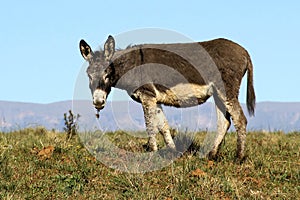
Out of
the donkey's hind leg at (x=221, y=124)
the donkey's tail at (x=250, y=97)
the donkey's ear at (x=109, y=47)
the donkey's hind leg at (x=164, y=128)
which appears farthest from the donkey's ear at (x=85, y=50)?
the donkey's tail at (x=250, y=97)

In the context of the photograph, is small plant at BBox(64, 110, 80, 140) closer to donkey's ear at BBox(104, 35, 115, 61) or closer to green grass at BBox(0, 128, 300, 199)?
green grass at BBox(0, 128, 300, 199)

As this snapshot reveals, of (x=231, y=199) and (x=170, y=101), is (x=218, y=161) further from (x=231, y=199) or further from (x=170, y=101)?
(x=231, y=199)

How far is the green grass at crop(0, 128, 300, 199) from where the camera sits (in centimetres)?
750

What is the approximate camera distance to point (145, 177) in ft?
27.6

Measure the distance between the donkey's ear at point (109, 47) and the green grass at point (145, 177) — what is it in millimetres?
1978

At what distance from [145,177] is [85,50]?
3.64m

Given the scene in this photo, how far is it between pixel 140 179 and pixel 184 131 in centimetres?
379

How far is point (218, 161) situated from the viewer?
9766mm

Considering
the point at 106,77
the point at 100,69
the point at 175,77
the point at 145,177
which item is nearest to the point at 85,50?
the point at 100,69

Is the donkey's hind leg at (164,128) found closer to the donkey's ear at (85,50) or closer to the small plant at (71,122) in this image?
the donkey's ear at (85,50)

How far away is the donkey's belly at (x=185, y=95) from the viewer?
34.6ft

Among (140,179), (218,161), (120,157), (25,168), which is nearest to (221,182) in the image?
(140,179)

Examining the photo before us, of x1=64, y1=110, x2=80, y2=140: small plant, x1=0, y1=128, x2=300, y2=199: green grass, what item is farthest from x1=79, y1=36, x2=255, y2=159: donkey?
x1=64, y1=110, x2=80, y2=140: small plant

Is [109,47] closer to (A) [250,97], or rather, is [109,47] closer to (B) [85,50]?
(B) [85,50]
